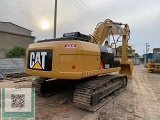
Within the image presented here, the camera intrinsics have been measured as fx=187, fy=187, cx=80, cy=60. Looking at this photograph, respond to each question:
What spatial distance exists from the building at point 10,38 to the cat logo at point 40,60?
25.6m

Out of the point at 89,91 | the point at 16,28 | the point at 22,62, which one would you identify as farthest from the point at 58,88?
the point at 16,28

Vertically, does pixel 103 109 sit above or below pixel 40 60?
below

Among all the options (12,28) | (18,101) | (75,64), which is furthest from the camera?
(12,28)

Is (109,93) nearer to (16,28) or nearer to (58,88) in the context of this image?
(58,88)

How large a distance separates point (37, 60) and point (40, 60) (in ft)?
0.52

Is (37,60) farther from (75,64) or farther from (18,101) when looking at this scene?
(18,101)

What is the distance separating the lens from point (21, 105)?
5.03 m

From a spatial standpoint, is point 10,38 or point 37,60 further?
point 10,38

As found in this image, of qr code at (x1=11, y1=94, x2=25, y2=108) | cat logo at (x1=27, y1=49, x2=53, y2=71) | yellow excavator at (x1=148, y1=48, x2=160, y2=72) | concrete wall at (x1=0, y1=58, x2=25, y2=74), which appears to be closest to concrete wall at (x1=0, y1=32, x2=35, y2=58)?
concrete wall at (x1=0, y1=58, x2=25, y2=74)

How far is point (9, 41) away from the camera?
30.5 metres

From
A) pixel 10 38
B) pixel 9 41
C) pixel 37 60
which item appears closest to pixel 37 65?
pixel 37 60

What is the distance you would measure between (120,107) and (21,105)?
2739 mm

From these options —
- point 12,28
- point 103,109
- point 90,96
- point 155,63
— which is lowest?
point 103,109

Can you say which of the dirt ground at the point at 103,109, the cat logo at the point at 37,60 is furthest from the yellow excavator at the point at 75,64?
the dirt ground at the point at 103,109
